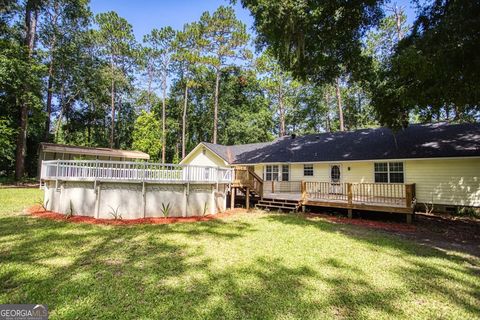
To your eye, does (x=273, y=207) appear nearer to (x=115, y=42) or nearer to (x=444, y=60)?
(x=444, y=60)

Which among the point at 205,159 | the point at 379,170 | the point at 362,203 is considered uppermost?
the point at 205,159

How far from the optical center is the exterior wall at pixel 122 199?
9.55m

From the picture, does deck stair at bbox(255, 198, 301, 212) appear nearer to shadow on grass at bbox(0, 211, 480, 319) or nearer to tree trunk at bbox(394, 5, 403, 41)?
shadow on grass at bbox(0, 211, 480, 319)

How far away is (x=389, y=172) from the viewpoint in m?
13.5

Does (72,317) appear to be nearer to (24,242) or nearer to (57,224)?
(24,242)

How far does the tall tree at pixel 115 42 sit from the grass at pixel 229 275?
27522 mm

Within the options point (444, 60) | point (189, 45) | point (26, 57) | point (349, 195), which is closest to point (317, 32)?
point (444, 60)

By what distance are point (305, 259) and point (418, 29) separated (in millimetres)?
9732

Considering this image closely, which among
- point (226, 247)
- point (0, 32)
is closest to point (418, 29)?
point (226, 247)

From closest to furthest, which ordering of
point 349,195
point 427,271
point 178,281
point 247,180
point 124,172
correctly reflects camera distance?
point 178,281 → point 427,271 → point 124,172 → point 349,195 → point 247,180

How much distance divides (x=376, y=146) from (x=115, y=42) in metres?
31.5

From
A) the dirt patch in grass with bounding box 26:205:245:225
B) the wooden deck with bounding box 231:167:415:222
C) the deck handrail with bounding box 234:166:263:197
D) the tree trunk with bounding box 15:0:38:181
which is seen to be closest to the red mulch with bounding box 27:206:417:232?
the dirt patch in grass with bounding box 26:205:245:225

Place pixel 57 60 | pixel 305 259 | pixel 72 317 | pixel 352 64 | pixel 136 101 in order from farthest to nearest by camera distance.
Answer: pixel 136 101 < pixel 57 60 < pixel 352 64 < pixel 305 259 < pixel 72 317

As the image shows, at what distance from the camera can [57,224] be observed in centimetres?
855
